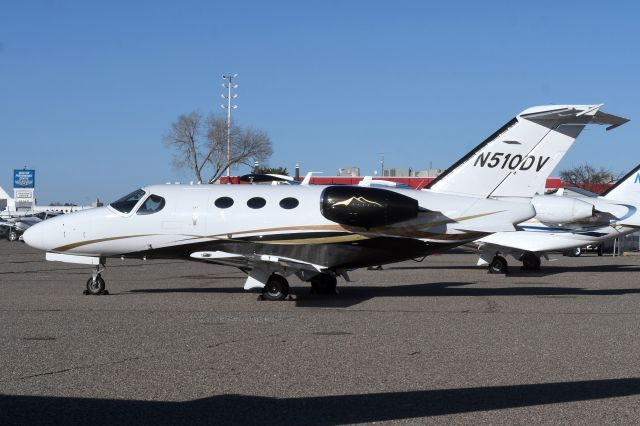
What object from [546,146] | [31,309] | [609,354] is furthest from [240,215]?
[609,354]

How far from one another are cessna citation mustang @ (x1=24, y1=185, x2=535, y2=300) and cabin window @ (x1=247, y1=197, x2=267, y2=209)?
0.02 meters

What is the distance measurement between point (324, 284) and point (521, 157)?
5.12m

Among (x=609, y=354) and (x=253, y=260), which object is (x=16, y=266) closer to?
(x=253, y=260)

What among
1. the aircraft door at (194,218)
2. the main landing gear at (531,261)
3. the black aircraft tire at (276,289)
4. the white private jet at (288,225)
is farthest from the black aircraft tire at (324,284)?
the main landing gear at (531,261)

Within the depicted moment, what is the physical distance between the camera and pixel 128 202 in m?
20.0

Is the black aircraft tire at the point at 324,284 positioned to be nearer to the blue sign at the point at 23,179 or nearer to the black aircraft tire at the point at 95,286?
the black aircraft tire at the point at 95,286

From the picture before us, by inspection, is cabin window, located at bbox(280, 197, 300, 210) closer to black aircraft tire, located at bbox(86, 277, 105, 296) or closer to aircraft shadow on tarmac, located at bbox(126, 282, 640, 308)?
aircraft shadow on tarmac, located at bbox(126, 282, 640, 308)

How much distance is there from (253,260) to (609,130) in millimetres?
8441

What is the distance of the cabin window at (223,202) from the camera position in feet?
63.9

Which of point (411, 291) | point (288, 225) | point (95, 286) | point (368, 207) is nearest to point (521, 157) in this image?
point (368, 207)

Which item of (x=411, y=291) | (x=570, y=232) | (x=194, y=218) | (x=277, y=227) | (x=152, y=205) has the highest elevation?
(x=152, y=205)

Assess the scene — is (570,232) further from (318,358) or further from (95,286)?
(318,358)

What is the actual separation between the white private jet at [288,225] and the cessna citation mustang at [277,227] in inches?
0.8

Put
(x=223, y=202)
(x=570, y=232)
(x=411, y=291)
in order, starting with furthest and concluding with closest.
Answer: (x=570, y=232)
(x=411, y=291)
(x=223, y=202)
